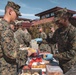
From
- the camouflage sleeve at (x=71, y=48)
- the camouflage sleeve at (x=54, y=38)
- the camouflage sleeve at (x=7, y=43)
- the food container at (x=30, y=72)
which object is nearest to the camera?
the camouflage sleeve at (x=7, y=43)

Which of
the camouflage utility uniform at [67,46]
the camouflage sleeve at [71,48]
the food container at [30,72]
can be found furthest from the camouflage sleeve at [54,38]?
the food container at [30,72]

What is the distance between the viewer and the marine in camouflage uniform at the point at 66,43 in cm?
362

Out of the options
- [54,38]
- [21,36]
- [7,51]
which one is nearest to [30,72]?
[54,38]

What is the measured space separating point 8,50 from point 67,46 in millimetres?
1093

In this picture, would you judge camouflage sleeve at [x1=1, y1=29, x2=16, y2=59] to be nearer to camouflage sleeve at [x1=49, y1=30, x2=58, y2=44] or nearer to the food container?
the food container

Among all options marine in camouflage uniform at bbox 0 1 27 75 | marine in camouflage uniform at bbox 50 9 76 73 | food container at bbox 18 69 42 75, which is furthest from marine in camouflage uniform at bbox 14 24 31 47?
marine in camouflage uniform at bbox 0 1 27 75

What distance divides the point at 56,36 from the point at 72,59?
0.60 meters

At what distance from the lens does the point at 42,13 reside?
1678 inches

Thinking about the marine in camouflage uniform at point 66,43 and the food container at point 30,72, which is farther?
the food container at point 30,72

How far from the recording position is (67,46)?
378 cm

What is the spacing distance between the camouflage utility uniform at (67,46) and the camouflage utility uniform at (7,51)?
759mm

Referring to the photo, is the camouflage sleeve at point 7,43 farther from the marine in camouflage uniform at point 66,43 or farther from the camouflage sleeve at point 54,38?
the camouflage sleeve at point 54,38

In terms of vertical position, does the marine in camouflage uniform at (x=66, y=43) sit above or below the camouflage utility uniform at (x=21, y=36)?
above

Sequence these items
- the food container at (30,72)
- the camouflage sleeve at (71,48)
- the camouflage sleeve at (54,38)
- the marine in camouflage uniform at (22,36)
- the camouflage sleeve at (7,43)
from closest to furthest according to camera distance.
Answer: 1. the camouflage sleeve at (7,43)
2. the camouflage sleeve at (71,48)
3. the food container at (30,72)
4. the camouflage sleeve at (54,38)
5. the marine in camouflage uniform at (22,36)
